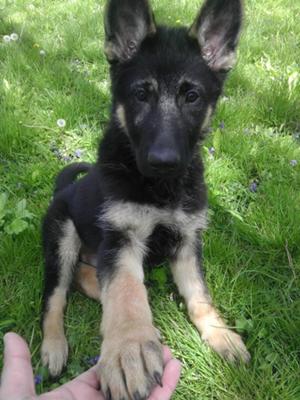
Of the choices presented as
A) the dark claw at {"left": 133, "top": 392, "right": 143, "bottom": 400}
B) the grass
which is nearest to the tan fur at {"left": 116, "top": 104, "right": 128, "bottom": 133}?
the grass

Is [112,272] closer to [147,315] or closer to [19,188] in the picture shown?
[147,315]

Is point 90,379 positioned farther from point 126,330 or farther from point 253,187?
point 253,187

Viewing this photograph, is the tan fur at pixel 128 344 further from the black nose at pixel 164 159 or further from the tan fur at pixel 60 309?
the black nose at pixel 164 159

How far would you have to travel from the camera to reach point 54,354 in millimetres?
2521

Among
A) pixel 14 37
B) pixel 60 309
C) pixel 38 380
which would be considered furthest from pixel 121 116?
pixel 14 37

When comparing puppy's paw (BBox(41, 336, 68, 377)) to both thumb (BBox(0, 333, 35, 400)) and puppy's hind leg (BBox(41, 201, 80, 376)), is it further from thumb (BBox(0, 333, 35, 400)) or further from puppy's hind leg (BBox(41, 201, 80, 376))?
thumb (BBox(0, 333, 35, 400))

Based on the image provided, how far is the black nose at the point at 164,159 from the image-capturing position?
233 cm

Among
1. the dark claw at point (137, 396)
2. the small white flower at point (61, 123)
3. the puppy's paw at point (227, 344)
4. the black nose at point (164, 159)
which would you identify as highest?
the black nose at point (164, 159)

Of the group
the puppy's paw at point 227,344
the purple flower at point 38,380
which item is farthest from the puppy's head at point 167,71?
the purple flower at point 38,380

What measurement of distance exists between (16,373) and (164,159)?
123 centimetres

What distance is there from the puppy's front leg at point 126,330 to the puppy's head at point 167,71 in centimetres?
55

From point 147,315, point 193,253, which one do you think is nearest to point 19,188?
point 193,253

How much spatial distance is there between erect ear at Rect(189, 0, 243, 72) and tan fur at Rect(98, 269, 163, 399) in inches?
60.2

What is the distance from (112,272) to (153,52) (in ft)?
4.39
